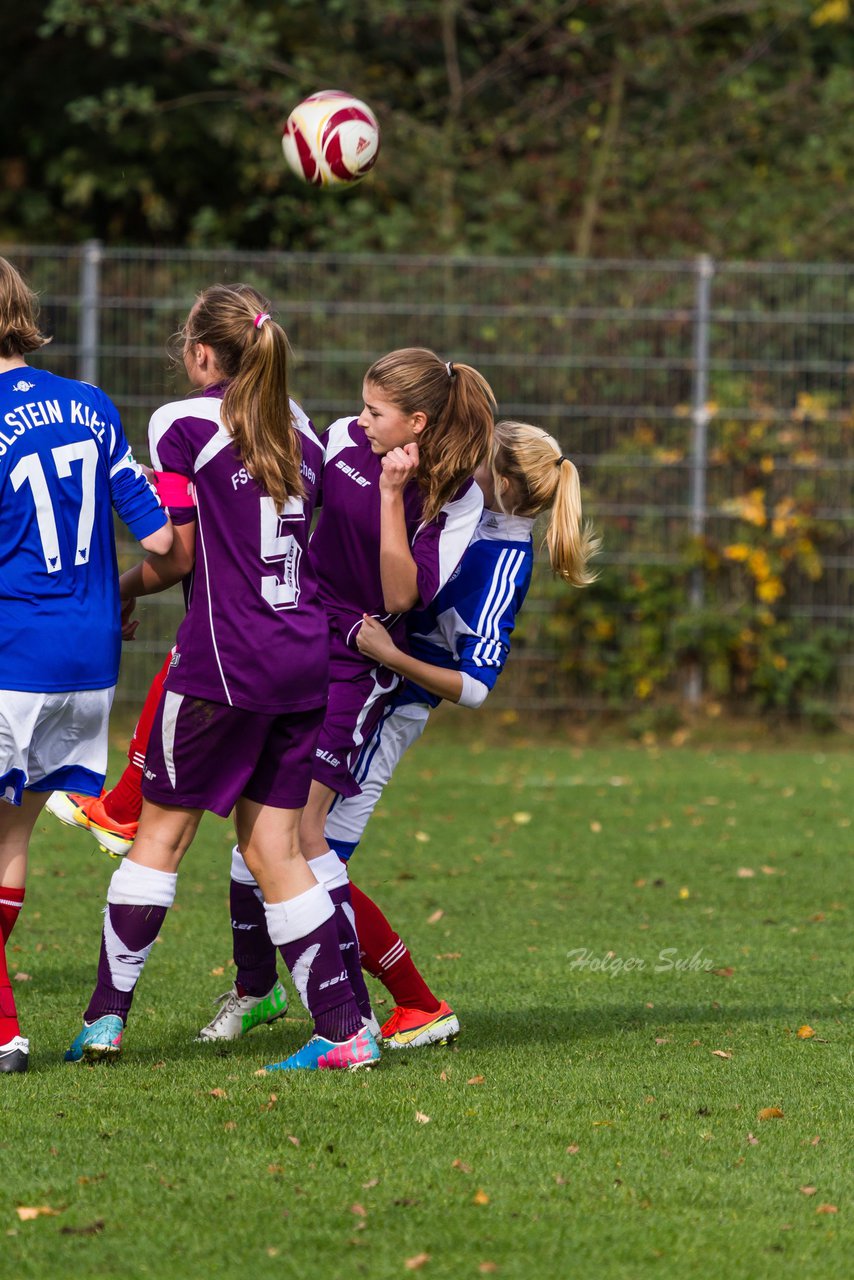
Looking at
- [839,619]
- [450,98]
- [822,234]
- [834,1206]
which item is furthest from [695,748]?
[834,1206]

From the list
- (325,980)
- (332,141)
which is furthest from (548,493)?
(332,141)

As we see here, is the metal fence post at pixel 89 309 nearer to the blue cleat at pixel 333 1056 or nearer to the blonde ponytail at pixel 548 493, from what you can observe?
the blonde ponytail at pixel 548 493

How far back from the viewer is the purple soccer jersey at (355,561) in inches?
177

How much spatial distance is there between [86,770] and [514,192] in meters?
11.4

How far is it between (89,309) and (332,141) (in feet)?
20.6

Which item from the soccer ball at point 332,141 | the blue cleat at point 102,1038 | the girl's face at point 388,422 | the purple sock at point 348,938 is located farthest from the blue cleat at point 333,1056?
the soccer ball at point 332,141

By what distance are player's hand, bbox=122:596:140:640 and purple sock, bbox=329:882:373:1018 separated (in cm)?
85

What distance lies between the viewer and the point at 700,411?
1207 cm

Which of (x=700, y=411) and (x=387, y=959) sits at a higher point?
(x=700, y=411)

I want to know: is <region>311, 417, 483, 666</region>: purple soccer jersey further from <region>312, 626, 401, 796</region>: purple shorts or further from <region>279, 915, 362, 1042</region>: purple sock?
<region>279, 915, 362, 1042</region>: purple sock

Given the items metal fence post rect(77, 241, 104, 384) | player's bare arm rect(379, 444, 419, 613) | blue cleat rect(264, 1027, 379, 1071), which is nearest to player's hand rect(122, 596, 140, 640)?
player's bare arm rect(379, 444, 419, 613)

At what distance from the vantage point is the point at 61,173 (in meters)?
16.8

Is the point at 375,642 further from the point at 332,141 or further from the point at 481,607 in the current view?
the point at 332,141

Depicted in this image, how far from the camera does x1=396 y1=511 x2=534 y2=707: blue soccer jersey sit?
186 inches
